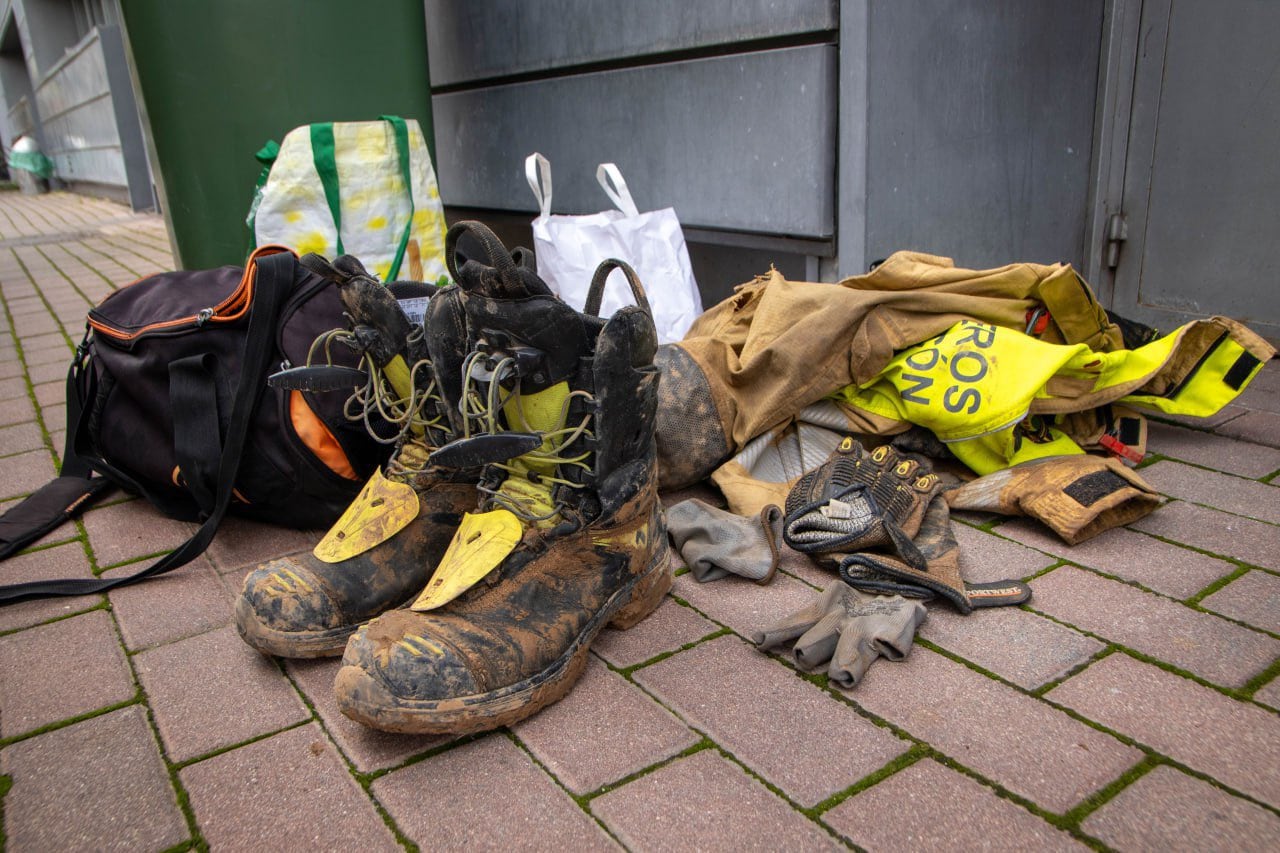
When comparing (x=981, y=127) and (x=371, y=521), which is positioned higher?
(x=981, y=127)

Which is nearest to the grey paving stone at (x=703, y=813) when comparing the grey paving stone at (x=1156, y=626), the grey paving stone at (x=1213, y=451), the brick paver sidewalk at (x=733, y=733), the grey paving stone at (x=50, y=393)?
the brick paver sidewalk at (x=733, y=733)

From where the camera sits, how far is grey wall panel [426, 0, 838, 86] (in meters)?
2.83

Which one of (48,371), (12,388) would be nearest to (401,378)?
(12,388)

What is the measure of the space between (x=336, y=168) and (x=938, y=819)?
249 cm

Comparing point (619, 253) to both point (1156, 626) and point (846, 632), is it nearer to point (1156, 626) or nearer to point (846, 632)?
point (846, 632)

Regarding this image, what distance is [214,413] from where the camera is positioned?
6.31 ft

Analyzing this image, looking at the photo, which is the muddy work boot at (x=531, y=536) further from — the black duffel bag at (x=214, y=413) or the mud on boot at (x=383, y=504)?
the black duffel bag at (x=214, y=413)

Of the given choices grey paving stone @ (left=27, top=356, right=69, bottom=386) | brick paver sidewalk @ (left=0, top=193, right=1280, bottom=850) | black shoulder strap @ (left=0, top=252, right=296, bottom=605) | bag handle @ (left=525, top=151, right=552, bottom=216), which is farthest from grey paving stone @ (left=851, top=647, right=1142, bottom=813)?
grey paving stone @ (left=27, top=356, right=69, bottom=386)

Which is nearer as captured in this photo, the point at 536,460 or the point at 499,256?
the point at 499,256

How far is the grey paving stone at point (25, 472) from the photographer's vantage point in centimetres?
242

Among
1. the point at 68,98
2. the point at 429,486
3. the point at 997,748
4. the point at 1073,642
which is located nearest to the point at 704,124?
the point at 429,486

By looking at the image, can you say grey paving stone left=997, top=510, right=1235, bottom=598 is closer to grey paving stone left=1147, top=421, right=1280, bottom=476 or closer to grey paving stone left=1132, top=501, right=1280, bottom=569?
grey paving stone left=1132, top=501, right=1280, bottom=569

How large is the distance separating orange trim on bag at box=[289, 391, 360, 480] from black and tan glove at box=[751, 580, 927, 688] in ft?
3.12

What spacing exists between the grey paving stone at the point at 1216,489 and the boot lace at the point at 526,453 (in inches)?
54.0
